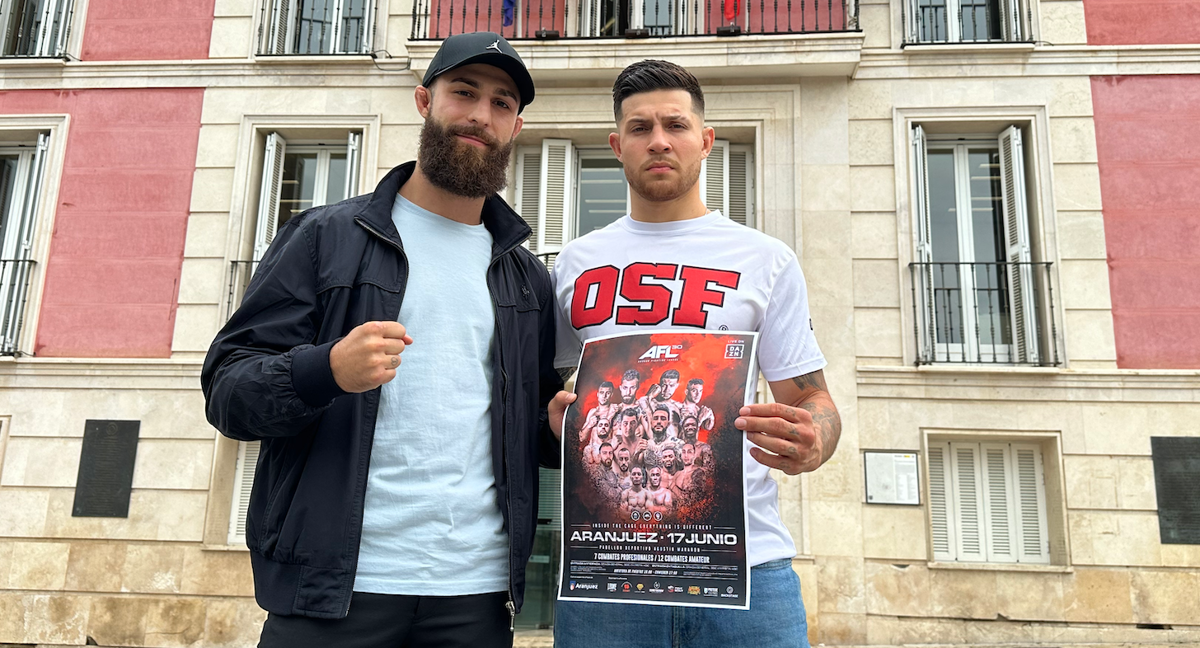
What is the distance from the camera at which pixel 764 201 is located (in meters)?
8.84

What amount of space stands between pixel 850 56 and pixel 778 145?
1.23m

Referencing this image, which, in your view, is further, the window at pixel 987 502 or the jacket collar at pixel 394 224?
the window at pixel 987 502

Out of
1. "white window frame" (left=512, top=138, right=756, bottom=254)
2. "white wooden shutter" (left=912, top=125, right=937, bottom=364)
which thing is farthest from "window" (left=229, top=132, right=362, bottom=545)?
"white wooden shutter" (left=912, top=125, right=937, bottom=364)

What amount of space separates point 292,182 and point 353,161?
1.09 meters

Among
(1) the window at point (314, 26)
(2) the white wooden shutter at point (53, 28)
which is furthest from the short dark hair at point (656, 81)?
(2) the white wooden shutter at point (53, 28)

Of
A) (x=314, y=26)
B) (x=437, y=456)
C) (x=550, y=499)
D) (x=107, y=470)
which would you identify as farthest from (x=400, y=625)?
(x=314, y=26)

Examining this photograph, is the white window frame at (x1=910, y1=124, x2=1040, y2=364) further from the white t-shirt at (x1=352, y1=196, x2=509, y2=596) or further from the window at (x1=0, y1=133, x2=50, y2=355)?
the window at (x1=0, y1=133, x2=50, y2=355)

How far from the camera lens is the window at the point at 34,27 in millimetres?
10133

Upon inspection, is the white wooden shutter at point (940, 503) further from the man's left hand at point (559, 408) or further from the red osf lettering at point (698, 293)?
the man's left hand at point (559, 408)

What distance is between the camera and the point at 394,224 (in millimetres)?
2316

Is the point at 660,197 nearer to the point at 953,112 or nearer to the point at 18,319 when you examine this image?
the point at 953,112

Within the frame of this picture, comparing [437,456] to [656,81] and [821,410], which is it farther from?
[656,81]

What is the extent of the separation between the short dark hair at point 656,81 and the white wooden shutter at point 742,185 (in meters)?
6.98

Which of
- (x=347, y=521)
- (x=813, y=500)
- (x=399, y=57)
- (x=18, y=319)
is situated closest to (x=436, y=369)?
(x=347, y=521)
